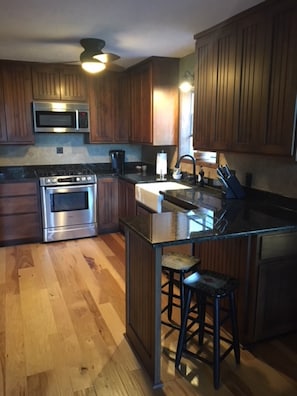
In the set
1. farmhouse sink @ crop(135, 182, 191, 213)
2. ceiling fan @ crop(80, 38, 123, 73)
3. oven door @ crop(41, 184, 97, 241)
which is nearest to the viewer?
ceiling fan @ crop(80, 38, 123, 73)

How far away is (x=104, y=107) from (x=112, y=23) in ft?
6.78

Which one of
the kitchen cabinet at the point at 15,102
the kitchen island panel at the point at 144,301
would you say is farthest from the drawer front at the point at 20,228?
the kitchen island panel at the point at 144,301

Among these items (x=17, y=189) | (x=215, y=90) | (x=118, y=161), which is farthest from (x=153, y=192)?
(x=17, y=189)

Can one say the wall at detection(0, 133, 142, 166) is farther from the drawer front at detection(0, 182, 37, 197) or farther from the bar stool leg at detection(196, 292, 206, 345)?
the bar stool leg at detection(196, 292, 206, 345)

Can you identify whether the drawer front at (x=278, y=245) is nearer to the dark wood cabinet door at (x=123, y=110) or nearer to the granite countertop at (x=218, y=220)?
the granite countertop at (x=218, y=220)

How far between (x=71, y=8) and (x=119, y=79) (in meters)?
2.39

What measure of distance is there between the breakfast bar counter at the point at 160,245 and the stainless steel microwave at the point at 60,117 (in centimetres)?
273

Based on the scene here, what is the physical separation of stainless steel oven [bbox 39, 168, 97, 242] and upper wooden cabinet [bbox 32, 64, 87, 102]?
103 centimetres

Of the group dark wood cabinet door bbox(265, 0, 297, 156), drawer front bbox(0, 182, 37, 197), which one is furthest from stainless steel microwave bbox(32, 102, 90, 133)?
dark wood cabinet door bbox(265, 0, 297, 156)

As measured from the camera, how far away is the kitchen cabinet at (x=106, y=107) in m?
4.59

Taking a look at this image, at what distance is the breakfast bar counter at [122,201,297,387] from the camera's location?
1.83 metres

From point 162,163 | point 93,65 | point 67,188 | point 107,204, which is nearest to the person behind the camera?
point 93,65

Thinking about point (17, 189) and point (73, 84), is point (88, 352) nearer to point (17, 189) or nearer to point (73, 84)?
point (17, 189)

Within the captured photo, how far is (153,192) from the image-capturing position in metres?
3.27
